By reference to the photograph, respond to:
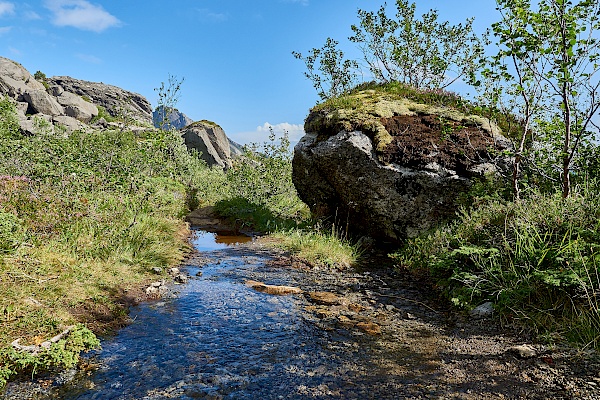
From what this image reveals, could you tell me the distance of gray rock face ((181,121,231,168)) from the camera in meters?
35.2

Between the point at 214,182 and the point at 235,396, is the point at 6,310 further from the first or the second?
the point at 214,182

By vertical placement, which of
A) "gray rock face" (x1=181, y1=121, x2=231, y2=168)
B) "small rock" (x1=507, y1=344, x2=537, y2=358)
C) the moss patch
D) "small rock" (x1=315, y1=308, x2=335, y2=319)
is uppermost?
"gray rock face" (x1=181, y1=121, x2=231, y2=168)

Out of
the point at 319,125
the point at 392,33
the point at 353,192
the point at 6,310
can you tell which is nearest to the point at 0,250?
the point at 6,310

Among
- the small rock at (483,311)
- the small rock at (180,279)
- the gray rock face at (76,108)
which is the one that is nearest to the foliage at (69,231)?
the small rock at (180,279)

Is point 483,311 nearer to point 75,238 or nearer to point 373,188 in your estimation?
point 373,188

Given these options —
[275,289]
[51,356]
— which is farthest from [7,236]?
[275,289]

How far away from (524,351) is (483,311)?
4.46ft

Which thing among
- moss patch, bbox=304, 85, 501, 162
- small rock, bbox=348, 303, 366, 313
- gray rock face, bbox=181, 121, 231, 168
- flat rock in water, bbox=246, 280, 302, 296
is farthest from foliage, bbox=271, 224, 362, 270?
gray rock face, bbox=181, 121, 231, 168

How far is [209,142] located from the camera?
36.6 meters

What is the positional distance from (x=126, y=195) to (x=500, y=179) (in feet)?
29.3

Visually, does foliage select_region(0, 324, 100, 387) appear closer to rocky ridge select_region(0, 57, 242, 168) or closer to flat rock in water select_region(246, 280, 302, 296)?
flat rock in water select_region(246, 280, 302, 296)

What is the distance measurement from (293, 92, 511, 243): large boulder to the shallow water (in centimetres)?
447

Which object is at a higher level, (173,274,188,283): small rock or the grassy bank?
the grassy bank

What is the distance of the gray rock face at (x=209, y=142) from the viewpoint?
3525 cm
